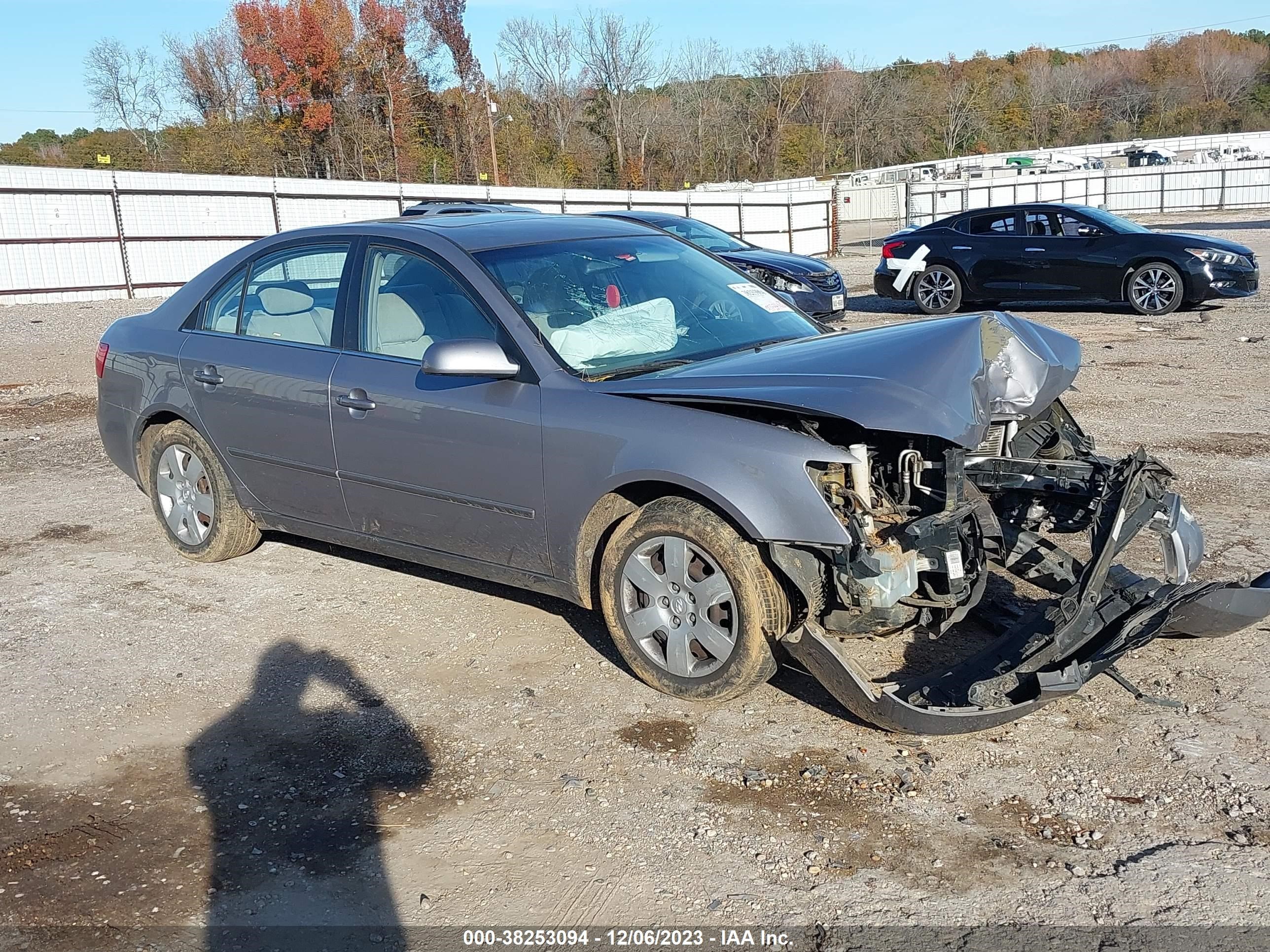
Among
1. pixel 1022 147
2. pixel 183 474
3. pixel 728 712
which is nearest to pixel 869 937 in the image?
pixel 728 712

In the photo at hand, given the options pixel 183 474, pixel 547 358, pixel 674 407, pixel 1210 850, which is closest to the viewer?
pixel 1210 850

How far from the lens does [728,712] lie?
4.17 meters

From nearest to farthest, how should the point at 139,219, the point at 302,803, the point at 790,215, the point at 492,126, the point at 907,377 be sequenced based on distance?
the point at 302,803
the point at 907,377
the point at 139,219
the point at 790,215
the point at 492,126

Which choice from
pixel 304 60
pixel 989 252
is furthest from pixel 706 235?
pixel 304 60

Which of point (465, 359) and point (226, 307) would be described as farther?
point (226, 307)

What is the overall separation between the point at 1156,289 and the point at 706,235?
5.72 m

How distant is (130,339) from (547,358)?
115 inches

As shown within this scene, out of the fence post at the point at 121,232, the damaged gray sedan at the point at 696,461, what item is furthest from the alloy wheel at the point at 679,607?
the fence post at the point at 121,232

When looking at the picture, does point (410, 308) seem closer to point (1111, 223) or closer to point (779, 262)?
point (779, 262)

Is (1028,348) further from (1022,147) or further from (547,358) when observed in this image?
(1022,147)

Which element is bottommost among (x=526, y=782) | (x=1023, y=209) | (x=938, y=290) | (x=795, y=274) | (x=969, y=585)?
(x=526, y=782)

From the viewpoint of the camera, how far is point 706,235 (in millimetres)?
15555

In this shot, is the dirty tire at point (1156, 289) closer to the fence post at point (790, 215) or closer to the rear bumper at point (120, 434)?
the rear bumper at point (120, 434)

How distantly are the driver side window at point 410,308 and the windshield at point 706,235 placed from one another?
10.2m
